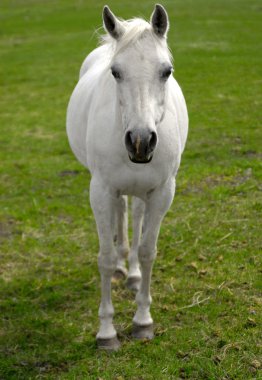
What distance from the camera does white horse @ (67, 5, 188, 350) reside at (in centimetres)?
335

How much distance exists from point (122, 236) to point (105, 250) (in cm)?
120

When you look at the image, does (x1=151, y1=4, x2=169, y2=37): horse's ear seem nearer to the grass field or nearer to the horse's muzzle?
the horse's muzzle

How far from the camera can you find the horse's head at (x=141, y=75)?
10.7 ft

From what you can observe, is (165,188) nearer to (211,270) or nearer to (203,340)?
(203,340)

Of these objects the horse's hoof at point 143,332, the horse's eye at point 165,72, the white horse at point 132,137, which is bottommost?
the horse's hoof at point 143,332

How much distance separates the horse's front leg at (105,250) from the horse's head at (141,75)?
0.79m

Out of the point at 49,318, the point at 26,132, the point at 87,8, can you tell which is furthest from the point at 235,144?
the point at 87,8

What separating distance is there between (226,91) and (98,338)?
356 inches

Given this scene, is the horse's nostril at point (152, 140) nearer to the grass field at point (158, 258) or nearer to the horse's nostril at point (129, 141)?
the horse's nostril at point (129, 141)

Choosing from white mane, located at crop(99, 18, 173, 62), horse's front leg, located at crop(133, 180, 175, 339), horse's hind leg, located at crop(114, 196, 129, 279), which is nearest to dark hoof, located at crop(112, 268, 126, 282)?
horse's hind leg, located at crop(114, 196, 129, 279)

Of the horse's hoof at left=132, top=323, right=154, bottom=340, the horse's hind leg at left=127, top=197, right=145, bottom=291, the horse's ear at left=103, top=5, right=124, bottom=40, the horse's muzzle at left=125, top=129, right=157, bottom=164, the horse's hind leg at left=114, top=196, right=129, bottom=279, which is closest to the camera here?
the horse's muzzle at left=125, top=129, right=157, bottom=164

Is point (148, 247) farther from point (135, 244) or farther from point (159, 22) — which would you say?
point (159, 22)

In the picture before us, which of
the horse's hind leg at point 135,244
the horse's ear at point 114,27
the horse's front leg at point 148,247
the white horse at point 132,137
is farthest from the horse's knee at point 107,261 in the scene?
the horse's ear at point 114,27

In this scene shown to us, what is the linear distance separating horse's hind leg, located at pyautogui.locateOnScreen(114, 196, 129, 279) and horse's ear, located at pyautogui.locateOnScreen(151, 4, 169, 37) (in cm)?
213
